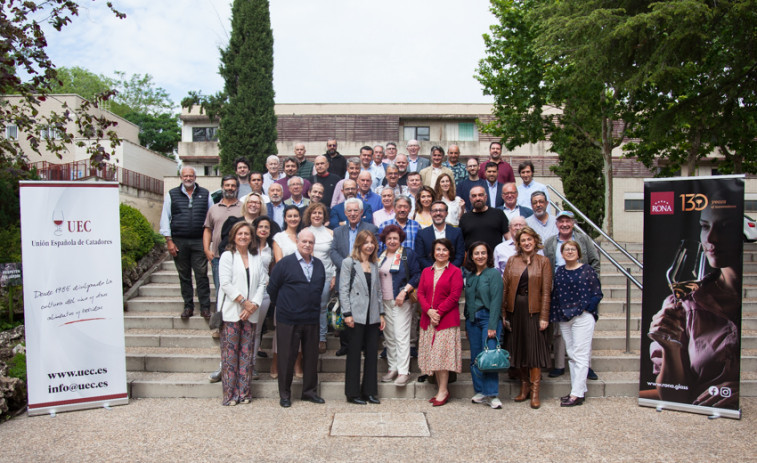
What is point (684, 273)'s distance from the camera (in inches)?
218

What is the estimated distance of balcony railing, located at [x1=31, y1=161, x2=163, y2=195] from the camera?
60.3ft

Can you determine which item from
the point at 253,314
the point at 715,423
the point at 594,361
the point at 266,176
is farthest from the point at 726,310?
the point at 266,176

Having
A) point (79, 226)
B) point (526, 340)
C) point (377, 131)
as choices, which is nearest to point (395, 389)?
point (526, 340)

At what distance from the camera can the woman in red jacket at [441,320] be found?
5.45 meters

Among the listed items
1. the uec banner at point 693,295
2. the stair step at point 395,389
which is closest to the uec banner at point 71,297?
the stair step at point 395,389

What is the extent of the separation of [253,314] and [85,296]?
181 centimetres

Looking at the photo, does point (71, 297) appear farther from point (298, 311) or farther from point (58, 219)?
point (298, 311)

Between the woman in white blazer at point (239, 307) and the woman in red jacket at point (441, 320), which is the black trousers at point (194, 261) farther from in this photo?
the woman in red jacket at point (441, 320)

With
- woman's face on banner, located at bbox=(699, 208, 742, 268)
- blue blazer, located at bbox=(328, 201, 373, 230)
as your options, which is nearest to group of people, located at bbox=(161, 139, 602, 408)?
blue blazer, located at bbox=(328, 201, 373, 230)

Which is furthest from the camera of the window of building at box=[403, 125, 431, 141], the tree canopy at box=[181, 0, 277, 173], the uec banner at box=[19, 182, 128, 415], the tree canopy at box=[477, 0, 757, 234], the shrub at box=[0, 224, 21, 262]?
the window of building at box=[403, 125, 431, 141]

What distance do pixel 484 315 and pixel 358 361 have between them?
4.62 ft

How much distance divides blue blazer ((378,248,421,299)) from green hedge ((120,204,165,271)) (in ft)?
16.2

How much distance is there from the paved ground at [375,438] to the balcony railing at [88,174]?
13.0 m

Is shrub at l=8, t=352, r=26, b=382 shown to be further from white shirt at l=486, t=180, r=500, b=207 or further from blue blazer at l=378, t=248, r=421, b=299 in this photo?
white shirt at l=486, t=180, r=500, b=207
